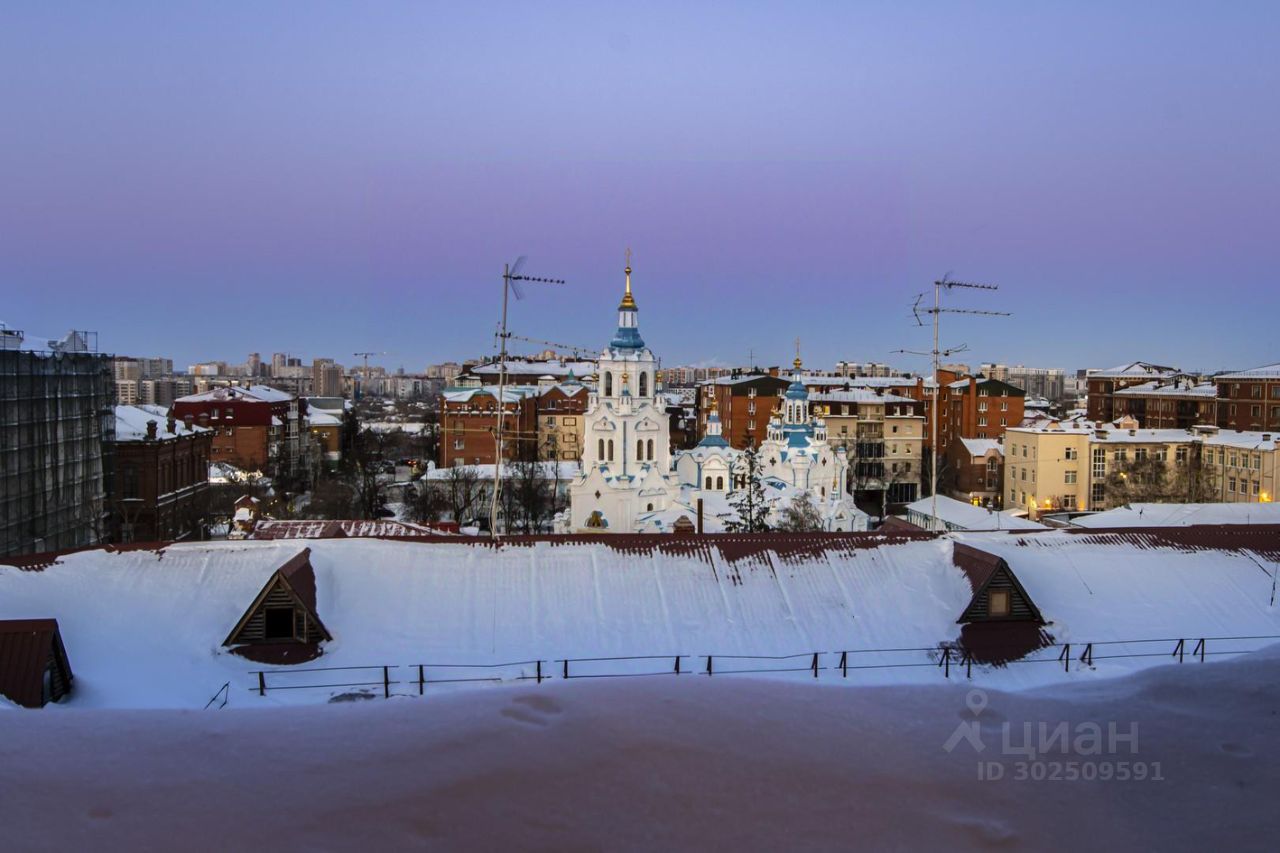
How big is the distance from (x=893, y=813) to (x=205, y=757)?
392 centimetres

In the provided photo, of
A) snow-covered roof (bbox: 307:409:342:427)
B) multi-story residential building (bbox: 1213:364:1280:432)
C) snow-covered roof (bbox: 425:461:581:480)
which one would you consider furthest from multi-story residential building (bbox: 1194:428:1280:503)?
snow-covered roof (bbox: 307:409:342:427)

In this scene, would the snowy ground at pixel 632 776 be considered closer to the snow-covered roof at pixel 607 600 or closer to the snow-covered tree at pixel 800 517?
the snow-covered roof at pixel 607 600

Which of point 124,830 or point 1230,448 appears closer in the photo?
point 124,830

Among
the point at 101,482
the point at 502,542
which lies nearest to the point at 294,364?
the point at 101,482

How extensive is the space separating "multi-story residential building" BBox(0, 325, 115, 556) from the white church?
14.8 metres

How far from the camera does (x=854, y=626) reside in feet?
39.3

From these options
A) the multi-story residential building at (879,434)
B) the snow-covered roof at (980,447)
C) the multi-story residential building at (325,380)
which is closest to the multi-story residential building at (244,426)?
the multi-story residential building at (879,434)

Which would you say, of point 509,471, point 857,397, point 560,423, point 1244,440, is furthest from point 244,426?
point 1244,440

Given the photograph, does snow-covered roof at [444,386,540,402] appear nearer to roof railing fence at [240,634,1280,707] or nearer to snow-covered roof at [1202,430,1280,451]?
snow-covered roof at [1202,430,1280,451]

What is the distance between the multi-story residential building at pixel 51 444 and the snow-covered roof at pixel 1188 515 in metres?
26.0

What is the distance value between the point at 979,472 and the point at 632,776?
46.7 meters

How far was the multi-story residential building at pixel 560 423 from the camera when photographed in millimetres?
57094

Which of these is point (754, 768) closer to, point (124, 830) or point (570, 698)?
point (570, 698)

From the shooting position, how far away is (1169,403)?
2322 inches
